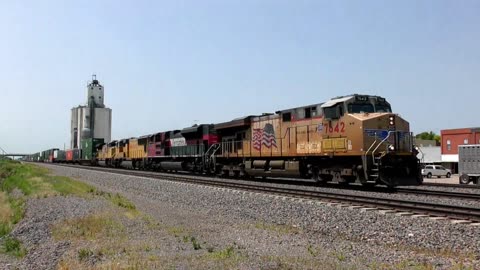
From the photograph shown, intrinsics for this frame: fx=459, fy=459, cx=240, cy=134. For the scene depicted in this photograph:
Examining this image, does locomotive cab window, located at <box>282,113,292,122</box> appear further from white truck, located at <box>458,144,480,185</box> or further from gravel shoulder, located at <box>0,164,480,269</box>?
white truck, located at <box>458,144,480,185</box>

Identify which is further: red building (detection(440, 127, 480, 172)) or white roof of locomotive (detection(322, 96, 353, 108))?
red building (detection(440, 127, 480, 172))

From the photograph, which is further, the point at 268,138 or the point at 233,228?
the point at 268,138

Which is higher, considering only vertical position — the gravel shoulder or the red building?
the red building

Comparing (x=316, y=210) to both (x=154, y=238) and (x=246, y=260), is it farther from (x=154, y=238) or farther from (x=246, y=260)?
(x=246, y=260)

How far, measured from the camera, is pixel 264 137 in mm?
24250

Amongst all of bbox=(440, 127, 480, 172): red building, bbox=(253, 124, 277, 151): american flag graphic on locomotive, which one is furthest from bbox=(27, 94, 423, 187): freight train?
bbox=(440, 127, 480, 172): red building

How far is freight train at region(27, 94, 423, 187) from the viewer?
17.1 m

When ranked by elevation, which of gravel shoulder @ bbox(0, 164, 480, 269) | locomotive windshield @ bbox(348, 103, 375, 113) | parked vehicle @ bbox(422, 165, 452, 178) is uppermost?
locomotive windshield @ bbox(348, 103, 375, 113)

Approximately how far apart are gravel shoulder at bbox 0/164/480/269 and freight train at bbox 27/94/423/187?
193 inches

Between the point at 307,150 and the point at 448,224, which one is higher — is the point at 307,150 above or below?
above

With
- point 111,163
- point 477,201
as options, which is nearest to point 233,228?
point 477,201

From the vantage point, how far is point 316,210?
12.2 meters

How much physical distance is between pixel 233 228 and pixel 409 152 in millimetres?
10451

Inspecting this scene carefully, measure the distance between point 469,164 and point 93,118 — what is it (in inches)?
3533
